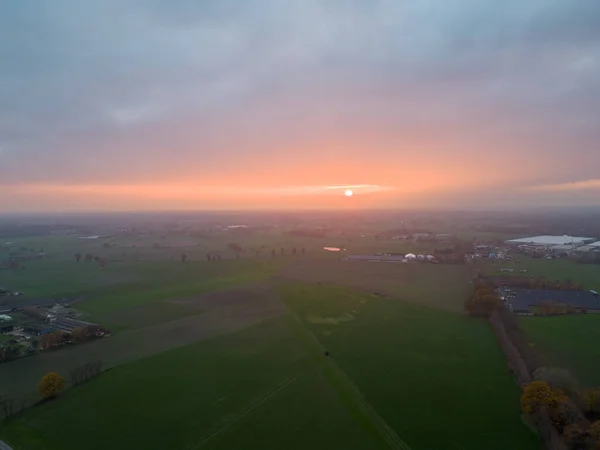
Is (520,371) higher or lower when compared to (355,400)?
higher

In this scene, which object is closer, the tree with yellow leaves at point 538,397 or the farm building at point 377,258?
the tree with yellow leaves at point 538,397

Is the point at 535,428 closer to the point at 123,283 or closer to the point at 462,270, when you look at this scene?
the point at 462,270

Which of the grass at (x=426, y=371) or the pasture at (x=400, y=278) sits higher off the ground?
the pasture at (x=400, y=278)

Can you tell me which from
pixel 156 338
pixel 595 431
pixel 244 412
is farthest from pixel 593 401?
pixel 156 338

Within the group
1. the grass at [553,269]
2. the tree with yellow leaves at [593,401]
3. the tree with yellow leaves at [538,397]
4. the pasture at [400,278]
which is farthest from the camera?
the grass at [553,269]

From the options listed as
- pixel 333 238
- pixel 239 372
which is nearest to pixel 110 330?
pixel 239 372

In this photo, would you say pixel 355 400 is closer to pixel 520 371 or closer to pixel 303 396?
pixel 303 396

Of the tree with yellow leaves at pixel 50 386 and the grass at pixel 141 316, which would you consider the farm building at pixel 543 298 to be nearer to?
the grass at pixel 141 316

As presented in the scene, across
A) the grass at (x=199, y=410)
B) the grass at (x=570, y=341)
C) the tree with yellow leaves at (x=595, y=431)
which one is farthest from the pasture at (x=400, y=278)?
the tree with yellow leaves at (x=595, y=431)
